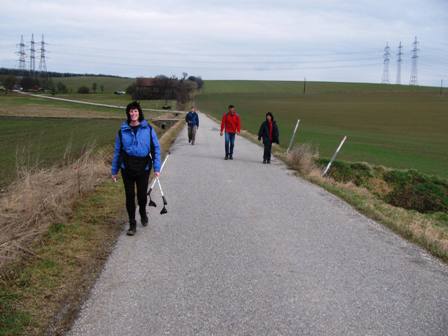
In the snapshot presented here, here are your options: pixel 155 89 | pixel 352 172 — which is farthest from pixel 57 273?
pixel 155 89

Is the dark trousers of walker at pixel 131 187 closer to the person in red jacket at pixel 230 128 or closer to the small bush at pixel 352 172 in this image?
the person in red jacket at pixel 230 128

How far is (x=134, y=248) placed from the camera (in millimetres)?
6859

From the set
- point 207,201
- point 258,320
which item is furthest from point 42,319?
point 207,201

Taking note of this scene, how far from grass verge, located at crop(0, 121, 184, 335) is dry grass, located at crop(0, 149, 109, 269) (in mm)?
143

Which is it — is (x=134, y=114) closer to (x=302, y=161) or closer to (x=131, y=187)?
(x=131, y=187)

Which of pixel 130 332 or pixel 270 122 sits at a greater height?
pixel 270 122

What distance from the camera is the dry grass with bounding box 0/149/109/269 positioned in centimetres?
637

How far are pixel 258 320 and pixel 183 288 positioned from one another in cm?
104

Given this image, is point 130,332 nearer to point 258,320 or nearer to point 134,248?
point 258,320

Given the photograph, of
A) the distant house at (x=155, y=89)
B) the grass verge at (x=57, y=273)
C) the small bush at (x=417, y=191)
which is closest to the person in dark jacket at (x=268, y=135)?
the small bush at (x=417, y=191)

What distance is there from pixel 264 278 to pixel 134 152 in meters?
2.82

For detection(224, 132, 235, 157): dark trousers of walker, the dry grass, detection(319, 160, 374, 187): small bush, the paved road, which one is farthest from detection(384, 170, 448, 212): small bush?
the dry grass

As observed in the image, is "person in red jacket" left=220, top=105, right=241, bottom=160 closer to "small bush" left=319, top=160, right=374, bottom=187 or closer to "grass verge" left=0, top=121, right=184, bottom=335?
"small bush" left=319, top=160, right=374, bottom=187

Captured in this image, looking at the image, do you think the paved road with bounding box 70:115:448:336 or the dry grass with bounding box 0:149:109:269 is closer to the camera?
the paved road with bounding box 70:115:448:336
